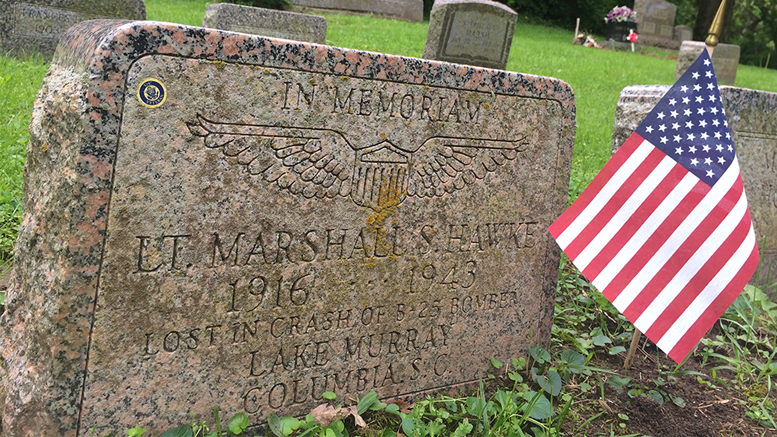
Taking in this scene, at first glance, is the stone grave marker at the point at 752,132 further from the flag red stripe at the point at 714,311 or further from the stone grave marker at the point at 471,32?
the stone grave marker at the point at 471,32

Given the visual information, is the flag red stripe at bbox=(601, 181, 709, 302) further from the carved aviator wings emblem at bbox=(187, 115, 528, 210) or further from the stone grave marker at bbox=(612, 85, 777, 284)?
the stone grave marker at bbox=(612, 85, 777, 284)

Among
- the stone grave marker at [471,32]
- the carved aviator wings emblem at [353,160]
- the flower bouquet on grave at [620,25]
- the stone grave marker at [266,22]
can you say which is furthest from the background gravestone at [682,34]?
the carved aviator wings emblem at [353,160]

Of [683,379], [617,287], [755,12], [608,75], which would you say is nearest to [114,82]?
[617,287]

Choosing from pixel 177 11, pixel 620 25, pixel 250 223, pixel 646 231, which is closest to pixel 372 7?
pixel 177 11

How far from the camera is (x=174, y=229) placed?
1674mm

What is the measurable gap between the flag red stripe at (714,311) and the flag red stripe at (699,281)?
0.22 feet

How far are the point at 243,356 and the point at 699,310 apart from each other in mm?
1703

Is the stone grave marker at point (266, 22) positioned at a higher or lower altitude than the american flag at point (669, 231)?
higher

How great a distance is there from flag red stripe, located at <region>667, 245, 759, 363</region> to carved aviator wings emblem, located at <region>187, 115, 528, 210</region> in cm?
94

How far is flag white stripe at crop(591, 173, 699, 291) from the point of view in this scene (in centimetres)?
217

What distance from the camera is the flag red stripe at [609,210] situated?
7.20 feet

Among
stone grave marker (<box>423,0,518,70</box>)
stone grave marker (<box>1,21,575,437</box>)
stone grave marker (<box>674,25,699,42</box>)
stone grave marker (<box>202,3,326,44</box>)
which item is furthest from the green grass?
stone grave marker (<box>674,25,699,42</box>)

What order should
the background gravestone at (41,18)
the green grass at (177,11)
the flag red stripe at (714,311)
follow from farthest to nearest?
the green grass at (177,11) → the background gravestone at (41,18) → the flag red stripe at (714,311)

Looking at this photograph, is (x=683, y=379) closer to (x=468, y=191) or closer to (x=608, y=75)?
(x=468, y=191)
